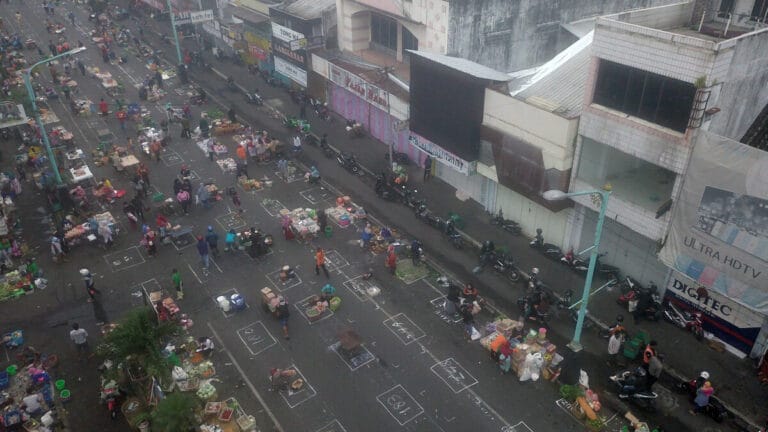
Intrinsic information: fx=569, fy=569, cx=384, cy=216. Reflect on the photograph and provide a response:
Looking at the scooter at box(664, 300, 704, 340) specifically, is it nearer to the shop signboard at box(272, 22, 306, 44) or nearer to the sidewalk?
the sidewalk

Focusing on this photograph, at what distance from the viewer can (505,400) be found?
77.8ft

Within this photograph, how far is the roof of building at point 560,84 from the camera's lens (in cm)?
2962

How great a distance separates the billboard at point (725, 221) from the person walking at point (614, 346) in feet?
13.1

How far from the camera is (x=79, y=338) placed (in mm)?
26016

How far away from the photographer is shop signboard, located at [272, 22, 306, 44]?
158 feet

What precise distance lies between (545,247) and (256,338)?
665 inches

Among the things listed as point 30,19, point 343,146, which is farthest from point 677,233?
point 30,19

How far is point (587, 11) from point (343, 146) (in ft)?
68.5

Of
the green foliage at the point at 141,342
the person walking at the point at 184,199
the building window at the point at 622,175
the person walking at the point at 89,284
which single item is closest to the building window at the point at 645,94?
the building window at the point at 622,175

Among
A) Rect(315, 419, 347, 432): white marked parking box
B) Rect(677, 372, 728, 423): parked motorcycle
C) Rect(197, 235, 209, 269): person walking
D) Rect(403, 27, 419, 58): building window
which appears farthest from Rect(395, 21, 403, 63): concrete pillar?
Rect(677, 372, 728, 423): parked motorcycle

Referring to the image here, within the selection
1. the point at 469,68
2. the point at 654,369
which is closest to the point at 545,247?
the point at 654,369

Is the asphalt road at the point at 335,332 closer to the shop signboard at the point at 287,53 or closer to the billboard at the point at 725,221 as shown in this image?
the billboard at the point at 725,221

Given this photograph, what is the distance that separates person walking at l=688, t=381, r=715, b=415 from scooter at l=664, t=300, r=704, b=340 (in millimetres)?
4256

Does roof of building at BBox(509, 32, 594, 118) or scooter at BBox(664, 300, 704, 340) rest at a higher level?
roof of building at BBox(509, 32, 594, 118)
